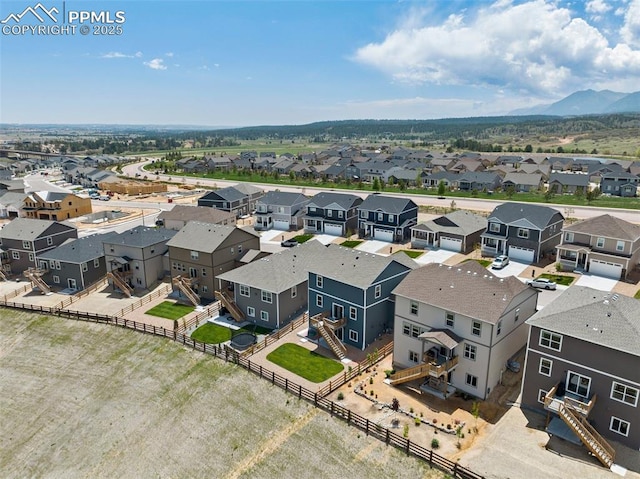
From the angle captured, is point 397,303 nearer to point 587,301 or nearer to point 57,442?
point 587,301

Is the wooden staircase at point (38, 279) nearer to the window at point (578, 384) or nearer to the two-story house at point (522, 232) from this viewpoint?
→ the window at point (578, 384)

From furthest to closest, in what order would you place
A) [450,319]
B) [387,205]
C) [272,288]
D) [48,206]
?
[48,206]
[387,205]
[272,288]
[450,319]

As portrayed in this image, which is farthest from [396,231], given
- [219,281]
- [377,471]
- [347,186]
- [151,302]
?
[347,186]

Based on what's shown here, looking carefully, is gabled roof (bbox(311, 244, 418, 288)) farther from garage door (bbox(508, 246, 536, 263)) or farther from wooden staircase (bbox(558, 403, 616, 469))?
garage door (bbox(508, 246, 536, 263))

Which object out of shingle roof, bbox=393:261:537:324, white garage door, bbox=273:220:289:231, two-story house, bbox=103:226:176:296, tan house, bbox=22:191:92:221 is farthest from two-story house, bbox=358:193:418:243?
tan house, bbox=22:191:92:221

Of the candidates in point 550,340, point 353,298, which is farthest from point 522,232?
point 550,340

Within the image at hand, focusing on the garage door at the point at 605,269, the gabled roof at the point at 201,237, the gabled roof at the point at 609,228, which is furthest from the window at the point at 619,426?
the gabled roof at the point at 201,237

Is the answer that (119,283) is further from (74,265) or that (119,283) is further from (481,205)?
(481,205)
